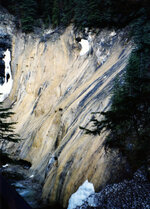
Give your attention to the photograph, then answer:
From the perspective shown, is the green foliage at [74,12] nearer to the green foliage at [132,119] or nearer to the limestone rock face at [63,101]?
the limestone rock face at [63,101]

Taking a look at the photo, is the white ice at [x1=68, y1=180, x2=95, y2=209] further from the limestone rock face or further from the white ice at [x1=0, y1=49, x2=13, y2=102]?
the white ice at [x1=0, y1=49, x2=13, y2=102]

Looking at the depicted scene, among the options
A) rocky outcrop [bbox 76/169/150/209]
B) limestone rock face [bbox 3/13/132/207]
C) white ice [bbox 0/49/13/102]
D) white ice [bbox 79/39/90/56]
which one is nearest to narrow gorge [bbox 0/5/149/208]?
limestone rock face [bbox 3/13/132/207]

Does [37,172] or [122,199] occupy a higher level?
[122,199]

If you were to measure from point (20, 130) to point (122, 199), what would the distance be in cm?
1494

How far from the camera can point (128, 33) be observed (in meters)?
16.2

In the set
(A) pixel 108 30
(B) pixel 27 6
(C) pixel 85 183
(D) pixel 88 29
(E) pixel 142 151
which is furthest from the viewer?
(B) pixel 27 6

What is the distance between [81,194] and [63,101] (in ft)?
34.8

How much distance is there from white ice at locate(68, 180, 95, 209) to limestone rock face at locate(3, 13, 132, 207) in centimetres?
21

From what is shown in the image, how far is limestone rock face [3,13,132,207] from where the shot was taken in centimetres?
780

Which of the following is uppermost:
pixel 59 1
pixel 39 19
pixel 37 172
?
pixel 59 1

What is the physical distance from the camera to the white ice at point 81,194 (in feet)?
20.8

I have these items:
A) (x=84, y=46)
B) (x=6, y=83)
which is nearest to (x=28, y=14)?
(x=6, y=83)

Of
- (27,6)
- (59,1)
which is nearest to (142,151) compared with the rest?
(59,1)

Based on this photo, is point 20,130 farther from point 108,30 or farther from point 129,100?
point 129,100
